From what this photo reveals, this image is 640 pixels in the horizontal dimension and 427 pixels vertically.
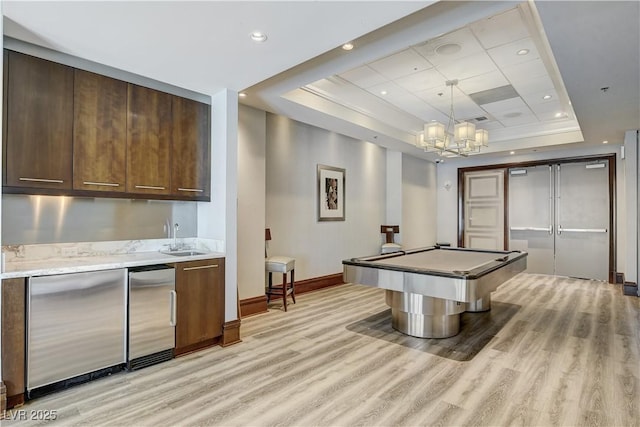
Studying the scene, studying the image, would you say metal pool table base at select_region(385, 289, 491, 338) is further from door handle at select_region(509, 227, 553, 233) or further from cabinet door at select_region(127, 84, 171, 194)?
door handle at select_region(509, 227, 553, 233)

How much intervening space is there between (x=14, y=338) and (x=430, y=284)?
10.7 ft

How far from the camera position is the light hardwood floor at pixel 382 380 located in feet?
7.31

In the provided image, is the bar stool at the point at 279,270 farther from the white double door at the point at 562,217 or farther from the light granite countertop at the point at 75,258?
the white double door at the point at 562,217

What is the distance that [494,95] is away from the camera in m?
5.24

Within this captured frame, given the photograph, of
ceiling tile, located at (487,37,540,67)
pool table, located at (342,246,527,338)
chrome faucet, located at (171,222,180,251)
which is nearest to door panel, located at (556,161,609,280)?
pool table, located at (342,246,527,338)

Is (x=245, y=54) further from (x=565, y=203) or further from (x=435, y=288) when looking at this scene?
(x=565, y=203)

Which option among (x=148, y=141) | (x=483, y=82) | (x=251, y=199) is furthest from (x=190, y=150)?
(x=483, y=82)

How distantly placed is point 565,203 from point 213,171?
24.1ft

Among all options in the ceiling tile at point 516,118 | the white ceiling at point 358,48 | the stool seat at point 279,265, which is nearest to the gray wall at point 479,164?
the ceiling tile at point 516,118

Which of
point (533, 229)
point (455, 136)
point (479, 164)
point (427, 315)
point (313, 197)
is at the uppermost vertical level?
point (479, 164)

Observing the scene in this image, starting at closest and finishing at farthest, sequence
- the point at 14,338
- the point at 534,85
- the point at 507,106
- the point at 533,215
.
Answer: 1. the point at 14,338
2. the point at 534,85
3. the point at 507,106
4. the point at 533,215

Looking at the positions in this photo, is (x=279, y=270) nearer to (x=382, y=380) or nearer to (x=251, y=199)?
(x=251, y=199)

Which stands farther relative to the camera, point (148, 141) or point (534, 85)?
point (534, 85)

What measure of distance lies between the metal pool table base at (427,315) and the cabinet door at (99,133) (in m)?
3.07
